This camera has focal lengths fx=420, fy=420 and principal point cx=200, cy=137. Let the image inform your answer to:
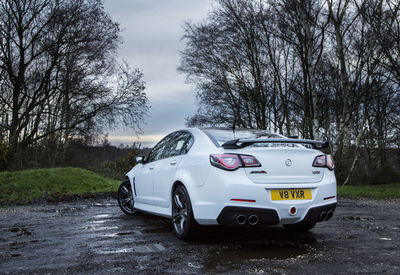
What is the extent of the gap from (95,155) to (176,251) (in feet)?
97.4

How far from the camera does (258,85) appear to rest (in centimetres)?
2656

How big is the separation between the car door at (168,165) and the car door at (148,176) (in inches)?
7.0

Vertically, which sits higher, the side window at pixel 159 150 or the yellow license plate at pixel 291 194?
the side window at pixel 159 150

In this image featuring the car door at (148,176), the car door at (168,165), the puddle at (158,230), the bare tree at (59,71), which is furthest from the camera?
the bare tree at (59,71)

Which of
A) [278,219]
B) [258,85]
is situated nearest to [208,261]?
[278,219]

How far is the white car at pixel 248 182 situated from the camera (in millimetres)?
4777

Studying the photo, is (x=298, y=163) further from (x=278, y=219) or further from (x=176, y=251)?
(x=176, y=251)

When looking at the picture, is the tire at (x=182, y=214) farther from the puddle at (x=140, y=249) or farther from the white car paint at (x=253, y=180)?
the puddle at (x=140, y=249)

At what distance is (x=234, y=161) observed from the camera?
4.92m

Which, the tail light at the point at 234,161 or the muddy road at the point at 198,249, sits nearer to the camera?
the muddy road at the point at 198,249

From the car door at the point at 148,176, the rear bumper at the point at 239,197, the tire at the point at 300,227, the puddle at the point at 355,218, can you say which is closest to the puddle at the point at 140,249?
the rear bumper at the point at 239,197

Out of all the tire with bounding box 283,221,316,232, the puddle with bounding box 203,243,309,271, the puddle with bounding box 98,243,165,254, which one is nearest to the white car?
the puddle with bounding box 203,243,309,271

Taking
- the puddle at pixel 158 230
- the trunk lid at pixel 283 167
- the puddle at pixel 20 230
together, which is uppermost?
the trunk lid at pixel 283 167

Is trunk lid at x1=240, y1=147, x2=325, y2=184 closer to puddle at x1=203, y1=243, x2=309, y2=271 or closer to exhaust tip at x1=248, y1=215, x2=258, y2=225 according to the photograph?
exhaust tip at x1=248, y1=215, x2=258, y2=225
